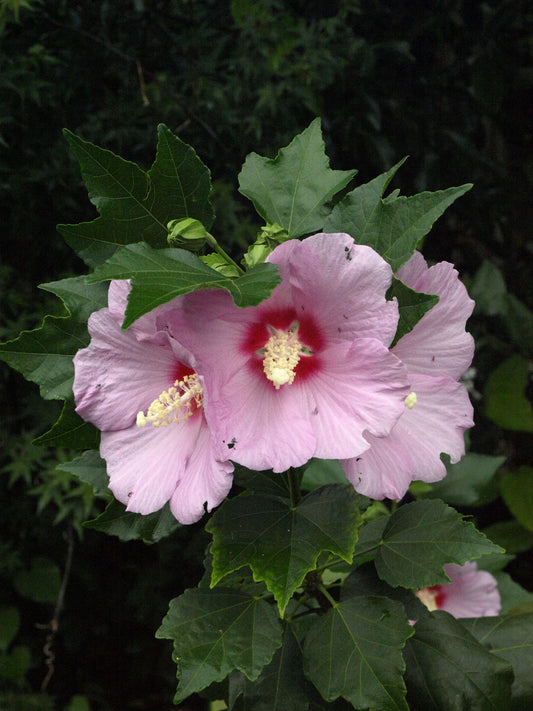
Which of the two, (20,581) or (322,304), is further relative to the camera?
(20,581)

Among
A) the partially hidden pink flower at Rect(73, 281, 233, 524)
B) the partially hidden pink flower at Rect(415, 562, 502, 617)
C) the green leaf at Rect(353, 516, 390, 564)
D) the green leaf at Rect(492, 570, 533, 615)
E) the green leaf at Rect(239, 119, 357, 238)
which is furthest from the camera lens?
the green leaf at Rect(492, 570, 533, 615)

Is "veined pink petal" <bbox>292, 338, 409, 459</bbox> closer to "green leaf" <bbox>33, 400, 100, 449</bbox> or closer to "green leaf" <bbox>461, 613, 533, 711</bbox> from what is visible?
"green leaf" <bbox>33, 400, 100, 449</bbox>

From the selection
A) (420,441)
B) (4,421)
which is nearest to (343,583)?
(420,441)

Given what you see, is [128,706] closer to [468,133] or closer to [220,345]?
[220,345]

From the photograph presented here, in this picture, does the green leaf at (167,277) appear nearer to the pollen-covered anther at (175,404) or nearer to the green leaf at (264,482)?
the pollen-covered anther at (175,404)

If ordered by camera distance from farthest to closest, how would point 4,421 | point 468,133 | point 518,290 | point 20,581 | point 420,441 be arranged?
point 518,290 < point 468,133 < point 20,581 < point 4,421 < point 420,441

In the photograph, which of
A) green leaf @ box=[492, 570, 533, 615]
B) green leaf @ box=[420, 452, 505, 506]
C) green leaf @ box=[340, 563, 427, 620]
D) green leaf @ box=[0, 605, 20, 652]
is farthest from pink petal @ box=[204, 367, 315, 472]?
green leaf @ box=[0, 605, 20, 652]

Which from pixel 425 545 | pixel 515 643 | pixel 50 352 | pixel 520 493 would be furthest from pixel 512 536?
pixel 50 352

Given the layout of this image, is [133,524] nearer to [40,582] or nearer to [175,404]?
[175,404]
